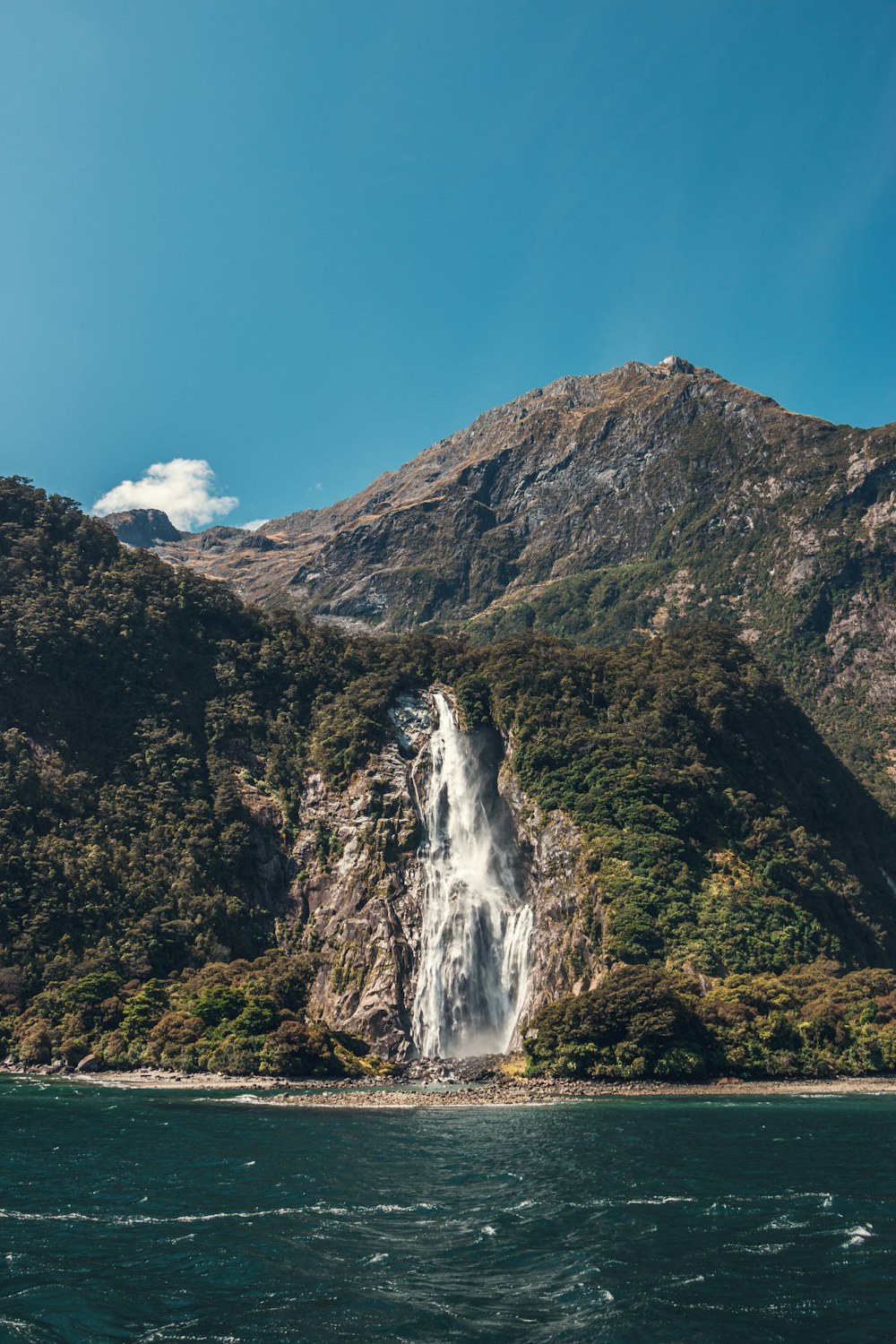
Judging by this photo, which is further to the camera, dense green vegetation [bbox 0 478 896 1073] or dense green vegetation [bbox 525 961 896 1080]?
dense green vegetation [bbox 0 478 896 1073]

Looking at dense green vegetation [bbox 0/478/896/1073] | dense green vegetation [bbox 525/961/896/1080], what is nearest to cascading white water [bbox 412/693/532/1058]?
dense green vegetation [bbox 0/478/896/1073]

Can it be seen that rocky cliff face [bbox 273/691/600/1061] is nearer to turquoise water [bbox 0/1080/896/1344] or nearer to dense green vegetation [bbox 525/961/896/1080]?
dense green vegetation [bbox 525/961/896/1080]

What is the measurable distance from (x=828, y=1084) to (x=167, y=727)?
7346 centimetres

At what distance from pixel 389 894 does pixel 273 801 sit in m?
20.5

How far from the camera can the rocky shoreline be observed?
54.1 m

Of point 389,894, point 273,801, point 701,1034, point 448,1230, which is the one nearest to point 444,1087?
point 701,1034

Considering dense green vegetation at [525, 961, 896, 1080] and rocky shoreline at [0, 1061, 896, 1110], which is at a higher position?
dense green vegetation at [525, 961, 896, 1080]

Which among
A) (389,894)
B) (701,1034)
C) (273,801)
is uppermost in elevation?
(273,801)

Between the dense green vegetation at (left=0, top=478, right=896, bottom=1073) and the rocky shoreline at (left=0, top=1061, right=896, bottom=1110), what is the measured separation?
183 cm

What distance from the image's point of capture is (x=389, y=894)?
87.1 meters

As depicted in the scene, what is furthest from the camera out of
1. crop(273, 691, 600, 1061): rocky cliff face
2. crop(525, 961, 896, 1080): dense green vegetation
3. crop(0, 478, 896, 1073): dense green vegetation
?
crop(273, 691, 600, 1061): rocky cliff face

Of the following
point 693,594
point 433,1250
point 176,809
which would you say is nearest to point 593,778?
point 176,809

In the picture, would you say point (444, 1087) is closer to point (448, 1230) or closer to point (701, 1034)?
point (701, 1034)

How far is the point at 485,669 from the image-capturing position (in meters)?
111
